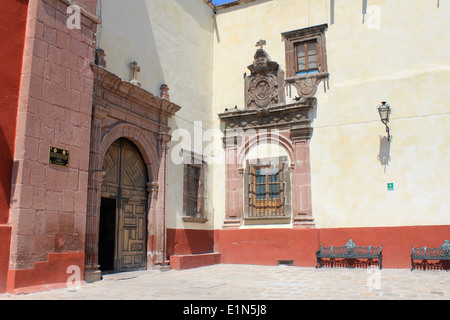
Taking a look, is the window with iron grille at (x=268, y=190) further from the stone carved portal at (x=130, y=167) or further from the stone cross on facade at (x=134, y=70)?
the stone cross on facade at (x=134, y=70)

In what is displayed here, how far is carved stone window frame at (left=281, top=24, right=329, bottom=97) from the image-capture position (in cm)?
1070

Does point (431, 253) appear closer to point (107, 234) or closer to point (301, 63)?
point (301, 63)

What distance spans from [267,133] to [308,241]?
9.49 feet

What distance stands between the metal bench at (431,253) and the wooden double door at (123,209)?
5613mm

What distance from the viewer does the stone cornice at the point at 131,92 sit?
7801 millimetres

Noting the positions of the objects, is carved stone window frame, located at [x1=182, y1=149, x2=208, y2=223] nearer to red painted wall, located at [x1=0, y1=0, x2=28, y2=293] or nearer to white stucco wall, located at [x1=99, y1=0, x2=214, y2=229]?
white stucco wall, located at [x1=99, y1=0, x2=214, y2=229]

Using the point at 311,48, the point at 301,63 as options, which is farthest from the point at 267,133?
the point at 311,48

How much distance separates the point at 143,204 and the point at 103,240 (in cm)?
113

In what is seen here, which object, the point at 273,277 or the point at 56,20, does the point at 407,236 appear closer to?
the point at 273,277

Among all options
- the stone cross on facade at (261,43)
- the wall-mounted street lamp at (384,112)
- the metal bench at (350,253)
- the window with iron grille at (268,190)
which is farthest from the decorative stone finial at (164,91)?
the metal bench at (350,253)

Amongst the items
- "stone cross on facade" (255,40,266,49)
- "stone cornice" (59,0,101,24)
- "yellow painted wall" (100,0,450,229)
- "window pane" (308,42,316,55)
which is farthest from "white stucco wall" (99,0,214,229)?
"window pane" (308,42,316,55)

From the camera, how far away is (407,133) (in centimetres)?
956

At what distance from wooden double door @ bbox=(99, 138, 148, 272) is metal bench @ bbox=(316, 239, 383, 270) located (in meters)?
3.97
